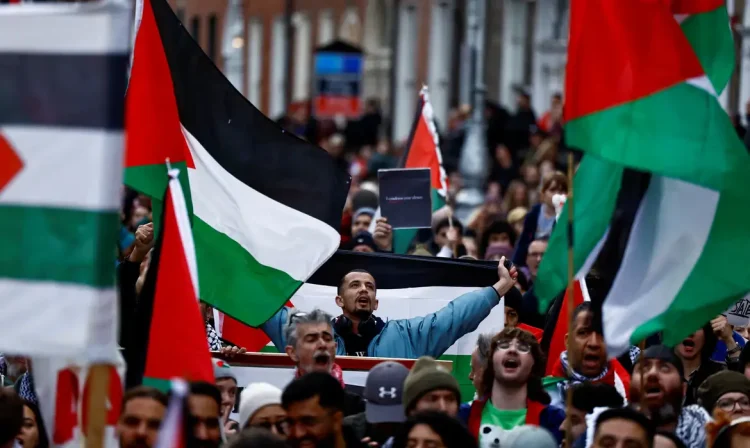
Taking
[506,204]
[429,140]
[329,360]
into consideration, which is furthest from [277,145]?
[506,204]

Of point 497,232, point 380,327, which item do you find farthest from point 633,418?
point 497,232

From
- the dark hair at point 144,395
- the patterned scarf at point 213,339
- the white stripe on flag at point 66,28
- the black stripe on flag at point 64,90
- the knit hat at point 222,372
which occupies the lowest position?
the patterned scarf at point 213,339

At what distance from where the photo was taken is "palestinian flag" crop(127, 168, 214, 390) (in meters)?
8.07

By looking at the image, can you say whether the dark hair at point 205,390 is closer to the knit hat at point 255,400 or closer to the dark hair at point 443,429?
the knit hat at point 255,400

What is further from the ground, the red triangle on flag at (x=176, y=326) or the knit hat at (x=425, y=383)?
the red triangle on flag at (x=176, y=326)

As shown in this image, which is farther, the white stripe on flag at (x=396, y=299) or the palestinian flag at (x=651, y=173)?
the white stripe on flag at (x=396, y=299)

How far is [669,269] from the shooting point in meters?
8.42

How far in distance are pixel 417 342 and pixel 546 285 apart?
257 cm

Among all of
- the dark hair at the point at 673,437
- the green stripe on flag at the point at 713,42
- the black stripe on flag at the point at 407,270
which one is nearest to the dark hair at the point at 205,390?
the dark hair at the point at 673,437

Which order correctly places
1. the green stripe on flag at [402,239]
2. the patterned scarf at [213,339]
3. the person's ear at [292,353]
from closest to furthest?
the person's ear at [292,353] → the patterned scarf at [213,339] → the green stripe on flag at [402,239]

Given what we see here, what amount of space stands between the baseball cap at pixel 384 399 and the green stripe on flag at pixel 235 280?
1402mm

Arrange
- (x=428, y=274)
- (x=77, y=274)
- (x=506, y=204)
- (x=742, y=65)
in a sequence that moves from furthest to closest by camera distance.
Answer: (x=742, y=65) → (x=506, y=204) → (x=428, y=274) → (x=77, y=274)

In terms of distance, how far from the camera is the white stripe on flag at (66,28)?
718cm

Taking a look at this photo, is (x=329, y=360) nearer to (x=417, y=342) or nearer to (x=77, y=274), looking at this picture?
(x=417, y=342)
